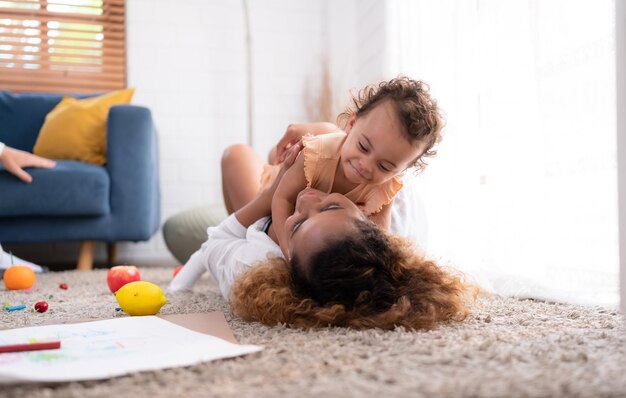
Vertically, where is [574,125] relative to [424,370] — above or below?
above

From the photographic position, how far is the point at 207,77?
3564 mm

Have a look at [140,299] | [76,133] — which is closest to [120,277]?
[140,299]

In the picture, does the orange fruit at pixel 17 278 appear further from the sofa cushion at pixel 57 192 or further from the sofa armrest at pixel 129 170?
the sofa armrest at pixel 129 170

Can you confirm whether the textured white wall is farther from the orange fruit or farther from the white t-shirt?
the white t-shirt

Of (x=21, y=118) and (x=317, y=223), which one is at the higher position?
(x=21, y=118)

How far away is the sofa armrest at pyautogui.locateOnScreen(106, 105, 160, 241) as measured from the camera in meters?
2.63

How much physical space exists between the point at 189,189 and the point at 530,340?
9.07ft

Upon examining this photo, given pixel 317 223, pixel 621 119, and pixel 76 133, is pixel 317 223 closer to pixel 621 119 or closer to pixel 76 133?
pixel 621 119

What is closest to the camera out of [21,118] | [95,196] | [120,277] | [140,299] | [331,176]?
[140,299]

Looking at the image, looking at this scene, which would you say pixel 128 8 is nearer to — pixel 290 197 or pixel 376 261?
pixel 290 197

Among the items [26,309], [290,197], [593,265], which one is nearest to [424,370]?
[290,197]

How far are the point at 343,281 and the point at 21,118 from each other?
8.24 feet

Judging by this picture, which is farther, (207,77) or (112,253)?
(207,77)

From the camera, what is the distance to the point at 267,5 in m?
3.66
